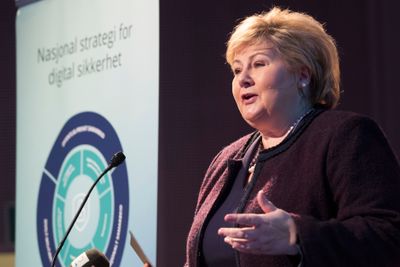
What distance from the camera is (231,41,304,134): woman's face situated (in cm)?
195

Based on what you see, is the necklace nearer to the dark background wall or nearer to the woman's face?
the woman's face

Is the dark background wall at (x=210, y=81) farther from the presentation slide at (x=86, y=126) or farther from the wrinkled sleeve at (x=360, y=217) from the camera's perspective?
the wrinkled sleeve at (x=360, y=217)

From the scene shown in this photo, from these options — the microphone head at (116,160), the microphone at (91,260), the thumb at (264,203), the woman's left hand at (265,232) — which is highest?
the microphone head at (116,160)

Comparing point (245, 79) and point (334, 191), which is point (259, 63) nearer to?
point (245, 79)

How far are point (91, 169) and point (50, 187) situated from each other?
36 centimetres

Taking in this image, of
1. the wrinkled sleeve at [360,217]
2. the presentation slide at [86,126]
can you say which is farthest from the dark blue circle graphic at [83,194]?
the wrinkled sleeve at [360,217]

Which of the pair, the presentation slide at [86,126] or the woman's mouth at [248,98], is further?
the presentation slide at [86,126]

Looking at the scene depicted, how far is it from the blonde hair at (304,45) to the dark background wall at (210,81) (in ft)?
4.97

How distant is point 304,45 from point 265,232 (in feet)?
1.76

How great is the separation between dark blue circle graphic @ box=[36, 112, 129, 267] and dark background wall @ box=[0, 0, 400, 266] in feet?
1.00

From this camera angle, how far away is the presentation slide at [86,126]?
3102 millimetres

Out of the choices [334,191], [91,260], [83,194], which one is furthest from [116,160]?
[83,194]

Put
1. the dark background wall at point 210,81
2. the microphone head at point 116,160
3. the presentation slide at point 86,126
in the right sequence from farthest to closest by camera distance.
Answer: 1. the dark background wall at point 210,81
2. the presentation slide at point 86,126
3. the microphone head at point 116,160

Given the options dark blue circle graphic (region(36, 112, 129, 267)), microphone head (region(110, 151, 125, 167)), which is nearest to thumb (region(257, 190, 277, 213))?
microphone head (region(110, 151, 125, 167))
